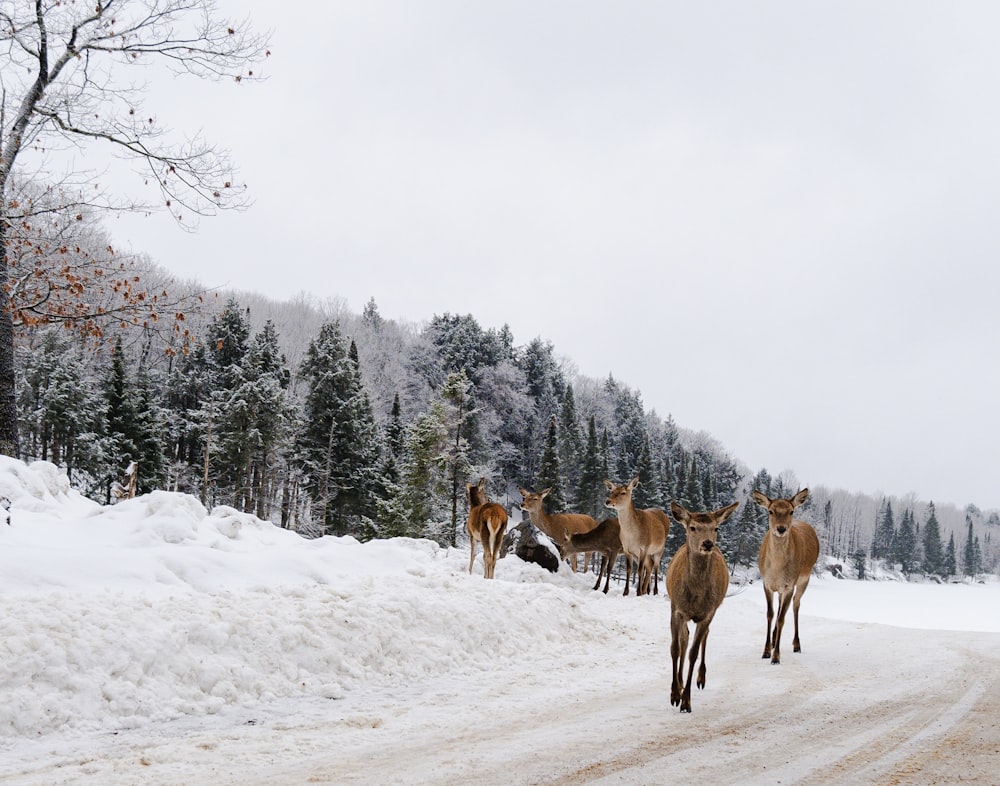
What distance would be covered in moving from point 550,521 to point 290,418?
33209mm

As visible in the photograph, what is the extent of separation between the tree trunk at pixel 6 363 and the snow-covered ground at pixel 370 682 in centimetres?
147

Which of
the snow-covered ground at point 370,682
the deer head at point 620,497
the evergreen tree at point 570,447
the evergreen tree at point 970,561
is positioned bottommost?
the evergreen tree at point 970,561

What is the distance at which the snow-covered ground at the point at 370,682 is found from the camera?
206 inches

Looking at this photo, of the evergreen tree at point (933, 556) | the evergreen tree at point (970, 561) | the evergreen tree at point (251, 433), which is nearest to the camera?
the evergreen tree at point (251, 433)

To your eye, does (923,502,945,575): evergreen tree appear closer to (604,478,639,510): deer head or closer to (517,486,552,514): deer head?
(517,486,552,514): deer head

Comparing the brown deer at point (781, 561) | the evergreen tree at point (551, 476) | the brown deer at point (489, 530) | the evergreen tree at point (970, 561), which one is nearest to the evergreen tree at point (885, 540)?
the evergreen tree at point (970, 561)

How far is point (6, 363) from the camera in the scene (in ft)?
41.7

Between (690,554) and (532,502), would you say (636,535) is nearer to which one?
(532,502)

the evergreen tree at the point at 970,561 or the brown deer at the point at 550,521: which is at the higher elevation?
the brown deer at the point at 550,521

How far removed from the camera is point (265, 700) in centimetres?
674

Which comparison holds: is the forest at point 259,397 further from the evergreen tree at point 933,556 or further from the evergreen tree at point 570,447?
the evergreen tree at point 933,556

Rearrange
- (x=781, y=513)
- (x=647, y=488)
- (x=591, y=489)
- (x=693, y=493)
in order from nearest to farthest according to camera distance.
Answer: (x=781, y=513)
(x=591, y=489)
(x=647, y=488)
(x=693, y=493)

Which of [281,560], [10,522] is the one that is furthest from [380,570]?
[10,522]

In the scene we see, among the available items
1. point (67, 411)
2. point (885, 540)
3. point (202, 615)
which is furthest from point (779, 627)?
point (885, 540)
